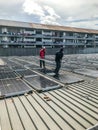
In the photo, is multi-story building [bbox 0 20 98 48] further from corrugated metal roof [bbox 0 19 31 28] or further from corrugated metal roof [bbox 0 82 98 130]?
corrugated metal roof [bbox 0 82 98 130]

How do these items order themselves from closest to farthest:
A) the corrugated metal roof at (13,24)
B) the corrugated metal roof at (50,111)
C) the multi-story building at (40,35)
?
the corrugated metal roof at (50,111) < the multi-story building at (40,35) < the corrugated metal roof at (13,24)

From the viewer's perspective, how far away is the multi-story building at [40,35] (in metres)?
43.6

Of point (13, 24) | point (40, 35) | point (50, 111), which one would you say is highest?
point (13, 24)

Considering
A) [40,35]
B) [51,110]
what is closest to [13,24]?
[40,35]

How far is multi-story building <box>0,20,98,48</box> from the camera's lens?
4356 cm

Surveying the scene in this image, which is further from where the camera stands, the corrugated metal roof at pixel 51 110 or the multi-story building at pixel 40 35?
the multi-story building at pixel 40 35

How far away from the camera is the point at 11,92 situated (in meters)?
6.33

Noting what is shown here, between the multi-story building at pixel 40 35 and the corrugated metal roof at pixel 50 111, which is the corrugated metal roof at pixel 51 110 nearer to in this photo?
the corrugated metal roof at pixel 50 111

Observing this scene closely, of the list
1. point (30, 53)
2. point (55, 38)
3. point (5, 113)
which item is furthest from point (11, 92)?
point (55, 38)

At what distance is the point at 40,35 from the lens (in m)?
47.9

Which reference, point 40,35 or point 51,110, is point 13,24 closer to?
point 40,35

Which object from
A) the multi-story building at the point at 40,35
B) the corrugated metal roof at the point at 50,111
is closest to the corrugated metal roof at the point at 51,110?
the corrugated metal roof at the point at 50,111

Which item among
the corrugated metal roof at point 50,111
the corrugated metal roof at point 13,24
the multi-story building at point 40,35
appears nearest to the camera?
the corrugated metal roof at point 50,111

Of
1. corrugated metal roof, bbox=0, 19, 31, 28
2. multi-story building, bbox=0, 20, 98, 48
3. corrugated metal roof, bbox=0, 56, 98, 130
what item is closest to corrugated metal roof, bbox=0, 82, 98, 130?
corrugated metal roof, bbox=0, 56, 98, 130
